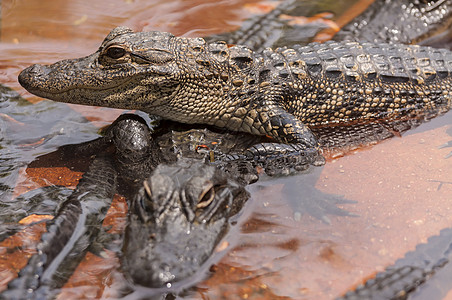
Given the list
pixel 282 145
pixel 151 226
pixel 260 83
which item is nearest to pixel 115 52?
pixel 260 83

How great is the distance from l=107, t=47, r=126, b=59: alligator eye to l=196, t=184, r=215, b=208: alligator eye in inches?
68.9

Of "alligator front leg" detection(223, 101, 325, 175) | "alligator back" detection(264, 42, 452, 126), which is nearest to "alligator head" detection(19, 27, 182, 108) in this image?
"alligator front leg" detection(223, 101, 325, 175)

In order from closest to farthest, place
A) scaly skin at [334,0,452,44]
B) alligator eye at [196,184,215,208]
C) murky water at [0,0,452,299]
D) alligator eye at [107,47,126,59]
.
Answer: murky water at [0,0,452,299], alligator eye at [196,184,215,208], alligator eye at [107,47,126,59], scaly skin at [334,0,452,44]

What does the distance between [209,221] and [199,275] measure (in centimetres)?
39

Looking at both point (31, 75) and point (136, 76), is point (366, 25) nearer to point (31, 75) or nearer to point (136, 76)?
point (136, 76)

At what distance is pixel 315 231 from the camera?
11.8 feet

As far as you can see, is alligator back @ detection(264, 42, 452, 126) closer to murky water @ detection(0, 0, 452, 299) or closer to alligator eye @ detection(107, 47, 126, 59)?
murky water @ detection(0, 0, 452, 299)

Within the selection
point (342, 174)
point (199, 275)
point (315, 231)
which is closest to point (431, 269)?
point (315, 231)

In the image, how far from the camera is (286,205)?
3895mm

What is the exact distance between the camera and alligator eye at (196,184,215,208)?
3353 mm

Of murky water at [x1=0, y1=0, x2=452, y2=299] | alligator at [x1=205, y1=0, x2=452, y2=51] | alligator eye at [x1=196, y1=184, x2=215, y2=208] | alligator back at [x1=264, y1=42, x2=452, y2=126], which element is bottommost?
murky water at [x1=0, y1=0, x2=452, y2=299]

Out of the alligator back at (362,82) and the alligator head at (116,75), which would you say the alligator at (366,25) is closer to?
the alligator back at (362,82)

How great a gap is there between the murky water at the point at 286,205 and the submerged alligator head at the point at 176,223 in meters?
0.17

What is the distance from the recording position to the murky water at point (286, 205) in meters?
3.19
